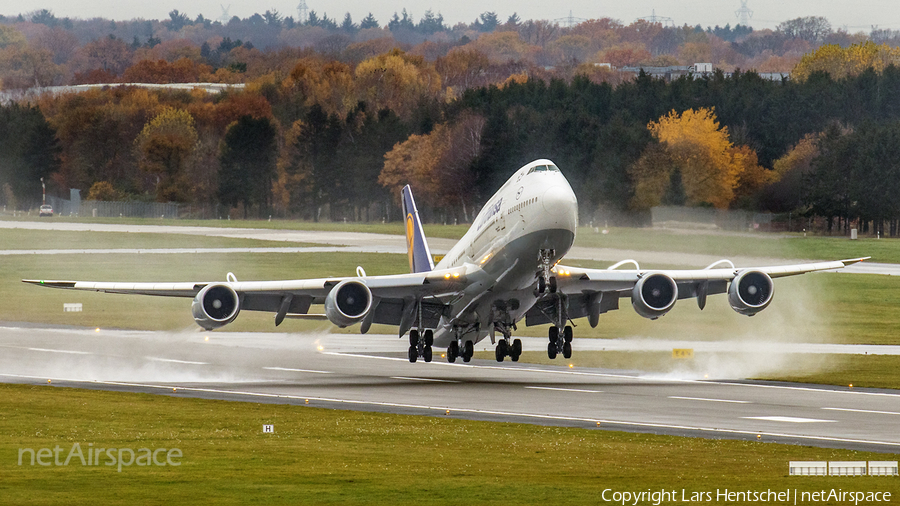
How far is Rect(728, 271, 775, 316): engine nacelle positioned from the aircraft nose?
9.42 meters

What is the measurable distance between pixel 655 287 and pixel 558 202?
23.9 ft

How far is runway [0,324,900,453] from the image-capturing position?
131 ft

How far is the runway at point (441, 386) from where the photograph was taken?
1567 inches

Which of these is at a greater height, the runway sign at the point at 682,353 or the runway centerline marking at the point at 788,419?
the runway centerline marking at the point at 788,419

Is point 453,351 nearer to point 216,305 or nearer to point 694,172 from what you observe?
point 216,305

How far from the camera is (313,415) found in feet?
136

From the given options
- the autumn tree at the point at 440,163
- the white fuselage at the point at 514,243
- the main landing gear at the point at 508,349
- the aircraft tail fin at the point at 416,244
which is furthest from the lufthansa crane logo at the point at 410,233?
the autumn tree at the point at 440,163

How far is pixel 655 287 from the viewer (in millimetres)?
47281

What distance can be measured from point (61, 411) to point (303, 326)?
39.9 meters

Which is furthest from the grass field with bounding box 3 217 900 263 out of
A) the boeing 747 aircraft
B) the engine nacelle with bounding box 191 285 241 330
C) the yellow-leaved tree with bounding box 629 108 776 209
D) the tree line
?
the engine nacelle with bounding box 191 285 241 330

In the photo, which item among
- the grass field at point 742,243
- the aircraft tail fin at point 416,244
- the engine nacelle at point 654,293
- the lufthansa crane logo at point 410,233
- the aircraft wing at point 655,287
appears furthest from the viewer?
the grass field at point 742,243

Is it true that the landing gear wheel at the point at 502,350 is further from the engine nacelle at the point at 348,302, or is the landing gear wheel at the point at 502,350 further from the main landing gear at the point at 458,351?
the engine nacelle at the point at 348,302

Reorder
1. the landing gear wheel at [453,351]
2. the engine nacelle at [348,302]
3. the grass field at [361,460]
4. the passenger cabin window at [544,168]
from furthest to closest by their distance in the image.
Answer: the landing gear wheel at [453,351], the engine nacelle at [348,302], the passenger cabin window at [544,168], the grass field at [361,460]

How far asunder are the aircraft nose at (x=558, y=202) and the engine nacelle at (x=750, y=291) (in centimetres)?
942
